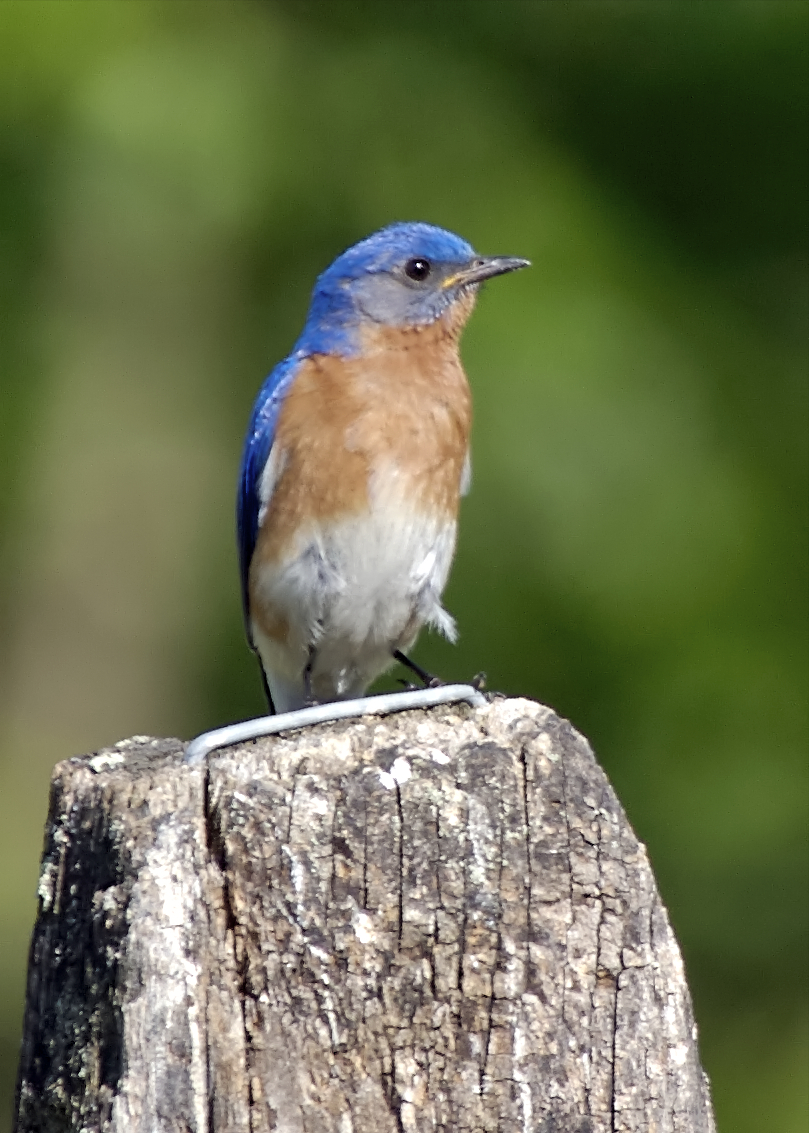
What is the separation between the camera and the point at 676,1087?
3121mm

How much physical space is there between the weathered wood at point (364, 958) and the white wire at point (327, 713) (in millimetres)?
145

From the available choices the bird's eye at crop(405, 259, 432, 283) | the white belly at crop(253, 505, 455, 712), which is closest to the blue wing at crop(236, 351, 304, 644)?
the white belly at crop(253, 505, 455, 712)

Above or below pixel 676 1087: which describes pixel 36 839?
above

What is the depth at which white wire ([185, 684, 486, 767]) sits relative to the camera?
340 centimetres

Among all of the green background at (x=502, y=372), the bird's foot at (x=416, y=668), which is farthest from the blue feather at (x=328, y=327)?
the green background at (x=502, y=372)

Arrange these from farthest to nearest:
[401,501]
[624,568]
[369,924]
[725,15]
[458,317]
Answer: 1. [725,15]
2. [624,568]
3. [458,317]
4. [401,501]
5. [369,924]

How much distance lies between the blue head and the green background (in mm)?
1894

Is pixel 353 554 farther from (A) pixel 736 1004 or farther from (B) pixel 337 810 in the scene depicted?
(A) pixel 736 1004

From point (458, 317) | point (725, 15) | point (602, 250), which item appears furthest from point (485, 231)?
point (458, 317)

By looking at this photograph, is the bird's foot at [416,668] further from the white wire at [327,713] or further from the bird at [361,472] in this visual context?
the white wire at [327,713]

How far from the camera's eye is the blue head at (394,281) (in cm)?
638

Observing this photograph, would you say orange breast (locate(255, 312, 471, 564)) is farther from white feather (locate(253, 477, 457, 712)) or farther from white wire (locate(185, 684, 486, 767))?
white wire (locate(185, 684, 486, 767))

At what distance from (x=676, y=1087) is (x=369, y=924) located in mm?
644

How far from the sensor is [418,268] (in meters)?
6.53
